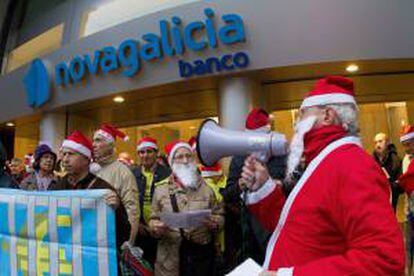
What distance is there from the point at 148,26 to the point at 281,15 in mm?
2561

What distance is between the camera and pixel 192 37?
826cm

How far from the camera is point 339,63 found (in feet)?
25.3

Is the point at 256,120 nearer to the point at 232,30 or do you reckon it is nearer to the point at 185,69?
the point at 232,30

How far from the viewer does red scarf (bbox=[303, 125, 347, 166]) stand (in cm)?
184

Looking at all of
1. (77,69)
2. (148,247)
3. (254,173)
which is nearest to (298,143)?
(254,173)

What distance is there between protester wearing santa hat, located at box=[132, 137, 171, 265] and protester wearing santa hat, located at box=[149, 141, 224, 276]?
509 mm

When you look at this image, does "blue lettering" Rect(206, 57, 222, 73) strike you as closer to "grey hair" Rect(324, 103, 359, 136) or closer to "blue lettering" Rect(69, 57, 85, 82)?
"blue lettering" Rect(69, 57, 85, 82)

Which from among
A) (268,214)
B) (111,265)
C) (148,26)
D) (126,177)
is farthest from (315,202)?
(148,26)

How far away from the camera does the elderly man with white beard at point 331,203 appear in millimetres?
1480

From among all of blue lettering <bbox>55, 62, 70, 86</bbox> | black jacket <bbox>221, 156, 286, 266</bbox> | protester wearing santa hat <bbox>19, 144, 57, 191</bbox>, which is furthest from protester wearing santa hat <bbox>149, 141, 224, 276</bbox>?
blue lettering <bbox>55, 62, 70, 86</bbox>

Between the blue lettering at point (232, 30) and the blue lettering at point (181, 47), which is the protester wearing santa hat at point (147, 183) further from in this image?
the blue lettering at point (232, 30)

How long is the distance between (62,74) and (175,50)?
10.1 ft

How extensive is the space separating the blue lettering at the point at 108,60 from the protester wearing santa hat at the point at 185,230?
5.54 meters

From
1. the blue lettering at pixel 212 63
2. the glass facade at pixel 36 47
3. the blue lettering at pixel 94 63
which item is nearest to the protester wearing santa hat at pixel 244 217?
the blue lettering at pixel 212 63
